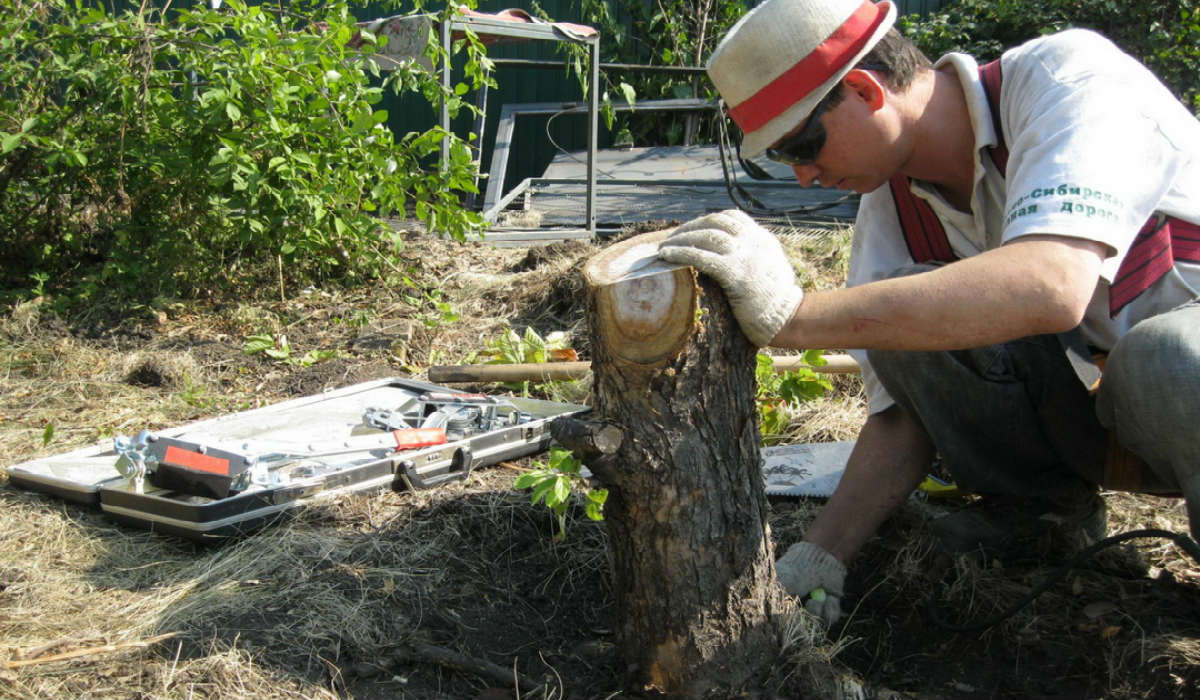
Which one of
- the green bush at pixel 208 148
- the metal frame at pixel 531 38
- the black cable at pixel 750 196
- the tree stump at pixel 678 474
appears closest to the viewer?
the tree stump at pixel 678 474

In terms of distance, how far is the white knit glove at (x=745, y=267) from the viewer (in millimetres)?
1578

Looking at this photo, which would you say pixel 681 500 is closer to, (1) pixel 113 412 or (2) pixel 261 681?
(2) pixel 261 681

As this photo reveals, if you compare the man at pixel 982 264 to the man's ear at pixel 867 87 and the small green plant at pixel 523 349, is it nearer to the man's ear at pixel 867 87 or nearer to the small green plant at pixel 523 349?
the man's ear at pixel 867 87

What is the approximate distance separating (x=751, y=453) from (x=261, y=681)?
1.02 m

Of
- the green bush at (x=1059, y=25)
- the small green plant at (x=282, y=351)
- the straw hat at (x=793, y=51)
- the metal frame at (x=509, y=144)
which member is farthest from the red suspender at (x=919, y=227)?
the green bush at (x=1059, y=25)

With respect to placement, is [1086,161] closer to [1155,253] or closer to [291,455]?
[1155,253]

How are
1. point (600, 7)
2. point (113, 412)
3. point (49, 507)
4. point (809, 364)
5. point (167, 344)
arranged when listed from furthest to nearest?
1. point (600, 7)
2. point (167, 344)
3. point (113, 412)
4. point (809, 364)
5. point (49, 507)

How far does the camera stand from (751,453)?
5.98ft

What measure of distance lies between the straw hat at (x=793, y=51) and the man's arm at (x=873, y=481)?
0.80 metres

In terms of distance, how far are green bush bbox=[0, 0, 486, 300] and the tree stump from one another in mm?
2416

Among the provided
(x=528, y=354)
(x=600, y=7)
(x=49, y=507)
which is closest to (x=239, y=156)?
(x=528, y=354)

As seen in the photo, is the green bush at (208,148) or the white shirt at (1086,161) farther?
the green bush at (208,148)

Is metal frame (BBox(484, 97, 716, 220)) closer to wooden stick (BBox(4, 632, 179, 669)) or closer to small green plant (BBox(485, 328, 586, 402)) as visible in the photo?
small green plant (BBox(485, 328, 586, 402))

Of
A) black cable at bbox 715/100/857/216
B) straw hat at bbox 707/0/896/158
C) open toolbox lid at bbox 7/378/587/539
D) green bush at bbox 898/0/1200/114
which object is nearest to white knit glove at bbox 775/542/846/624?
straw hat at bbox 707/0/896/158
